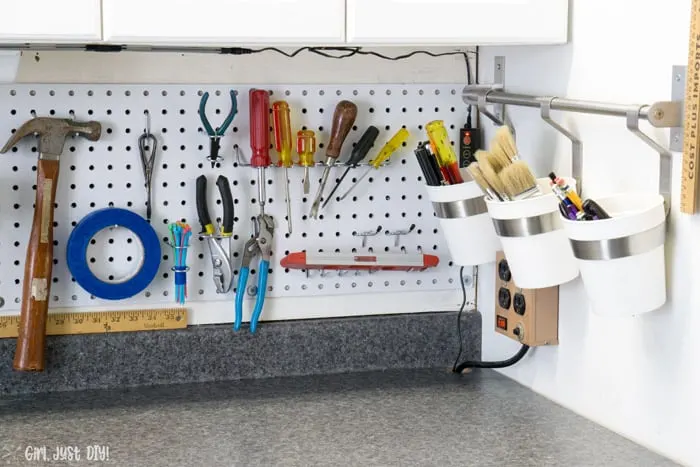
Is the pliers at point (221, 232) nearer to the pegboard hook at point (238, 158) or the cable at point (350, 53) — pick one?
the pegboard hook at point (238, 158)

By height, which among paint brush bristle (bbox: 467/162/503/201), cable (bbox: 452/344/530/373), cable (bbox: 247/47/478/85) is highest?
cable (bbox: 247/47/478/85)

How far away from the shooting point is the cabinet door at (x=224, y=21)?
1499 millimetres

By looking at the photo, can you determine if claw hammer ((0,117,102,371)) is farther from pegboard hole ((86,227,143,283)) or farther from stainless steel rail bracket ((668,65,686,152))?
stainless steel rail bracket ((668,65,686,152))

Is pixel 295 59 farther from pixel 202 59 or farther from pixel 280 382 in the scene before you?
pixel 280 382

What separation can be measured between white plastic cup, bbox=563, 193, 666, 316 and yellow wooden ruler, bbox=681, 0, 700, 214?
0.05 metres

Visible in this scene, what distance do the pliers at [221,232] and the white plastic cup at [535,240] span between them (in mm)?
543

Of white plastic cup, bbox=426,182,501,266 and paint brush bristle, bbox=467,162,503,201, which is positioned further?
white plastic cup, bbox=426,182,501,266

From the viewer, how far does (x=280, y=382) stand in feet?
6.34

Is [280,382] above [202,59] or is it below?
below

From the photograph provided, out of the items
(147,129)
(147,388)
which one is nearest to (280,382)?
(147,388)

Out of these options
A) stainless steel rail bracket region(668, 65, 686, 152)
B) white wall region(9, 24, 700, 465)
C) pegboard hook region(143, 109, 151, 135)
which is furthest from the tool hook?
stainless steel rail bracket region(668, 65, 686, 152)

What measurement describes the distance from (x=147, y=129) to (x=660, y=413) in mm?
1015

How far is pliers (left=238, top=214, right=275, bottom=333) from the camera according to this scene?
1.90 meters

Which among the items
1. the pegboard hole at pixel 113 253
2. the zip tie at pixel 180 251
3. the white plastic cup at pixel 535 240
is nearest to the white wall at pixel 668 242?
the white plastic cup at pixel 535 240
